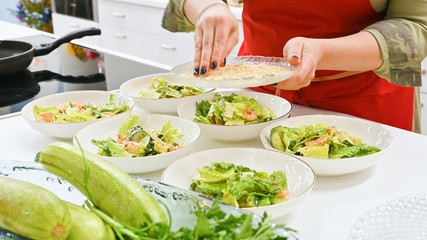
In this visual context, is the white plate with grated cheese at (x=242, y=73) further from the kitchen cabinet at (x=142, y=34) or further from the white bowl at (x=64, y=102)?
the kitchen cabinet at (x=142, y=34)

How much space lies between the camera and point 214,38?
1.25 metres

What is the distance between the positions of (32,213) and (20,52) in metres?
1.40

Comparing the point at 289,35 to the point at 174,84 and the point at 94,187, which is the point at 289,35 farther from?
the point at 94,187

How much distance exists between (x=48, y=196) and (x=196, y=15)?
983 millimetres

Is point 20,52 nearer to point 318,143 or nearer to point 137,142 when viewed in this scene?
point 137,142

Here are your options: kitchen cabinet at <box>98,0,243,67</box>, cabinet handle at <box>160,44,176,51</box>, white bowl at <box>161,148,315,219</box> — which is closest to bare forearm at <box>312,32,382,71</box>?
white bowl at <box>161,148,315,219</box>

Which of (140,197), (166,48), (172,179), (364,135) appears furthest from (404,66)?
(166,48)

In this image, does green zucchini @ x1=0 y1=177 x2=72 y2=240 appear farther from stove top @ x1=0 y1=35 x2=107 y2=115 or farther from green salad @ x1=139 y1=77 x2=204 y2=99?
stove top @ x1=0 y1=35 x2=107 y2=115

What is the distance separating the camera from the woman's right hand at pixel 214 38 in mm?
1199

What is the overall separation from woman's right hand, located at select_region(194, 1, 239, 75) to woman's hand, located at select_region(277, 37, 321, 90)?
0.17 m

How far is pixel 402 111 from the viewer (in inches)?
60.0

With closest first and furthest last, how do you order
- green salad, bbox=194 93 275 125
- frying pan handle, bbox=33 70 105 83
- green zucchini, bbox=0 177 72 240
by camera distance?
1. green zucchini, bbox=0 177 72 240
2. green salad, bbox=194 93 275 125
3. frying pan handle, bbox=33 70 105 83

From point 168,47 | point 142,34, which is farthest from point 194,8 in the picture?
point 142,34

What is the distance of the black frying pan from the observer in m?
1.62
